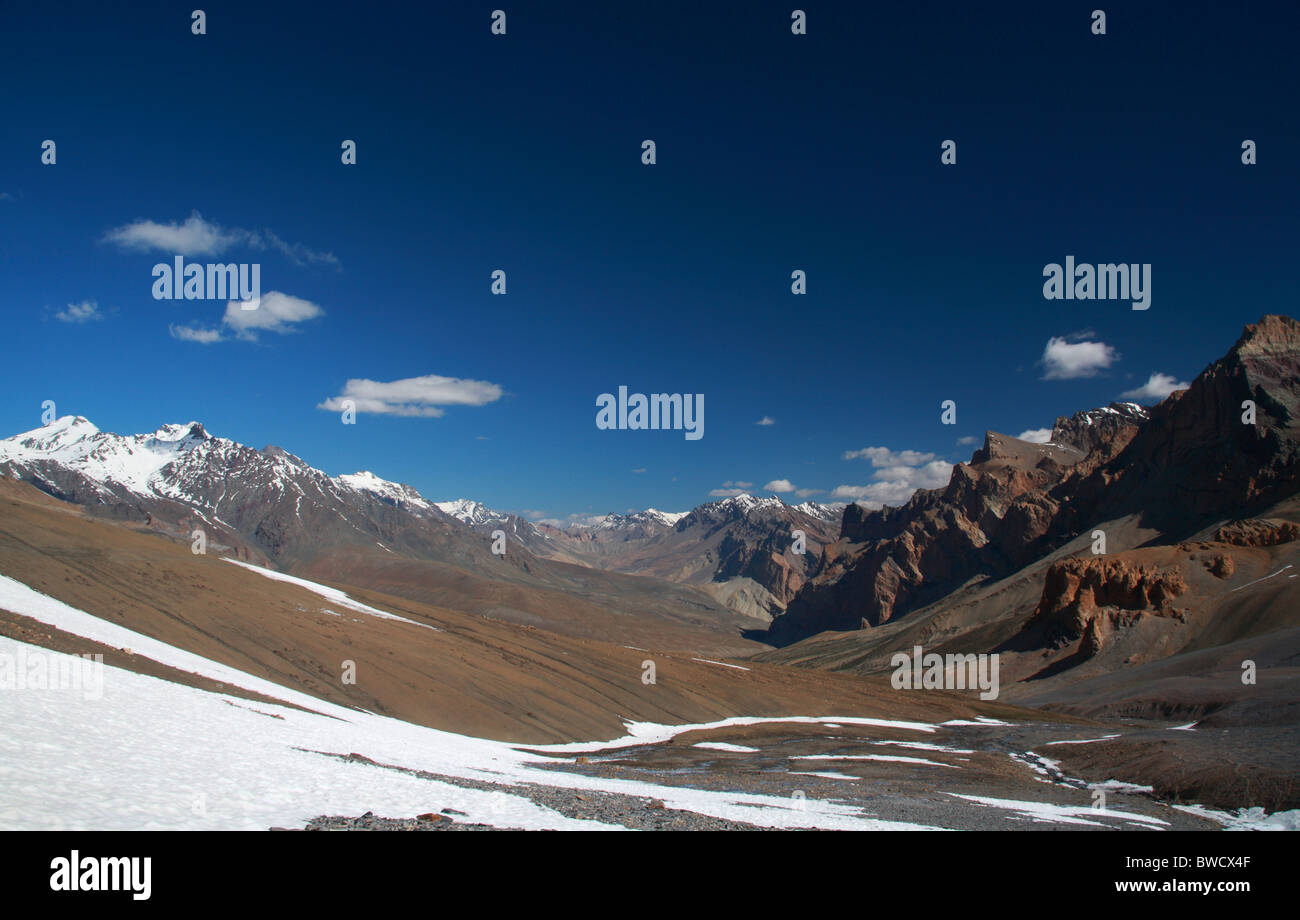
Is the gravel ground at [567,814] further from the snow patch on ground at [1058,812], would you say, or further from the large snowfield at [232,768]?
the snow patch on ground at [1058,812]

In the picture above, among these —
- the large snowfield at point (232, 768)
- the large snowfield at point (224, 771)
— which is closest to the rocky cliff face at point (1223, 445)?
the large snowfield at point (232, 768)

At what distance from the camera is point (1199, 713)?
2256 inches

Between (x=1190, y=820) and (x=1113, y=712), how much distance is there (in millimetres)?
52347

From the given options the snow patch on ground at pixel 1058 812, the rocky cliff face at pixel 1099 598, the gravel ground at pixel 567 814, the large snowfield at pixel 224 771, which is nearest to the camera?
the large snowfield at pixel 224 771

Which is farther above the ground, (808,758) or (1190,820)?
(1190,820)

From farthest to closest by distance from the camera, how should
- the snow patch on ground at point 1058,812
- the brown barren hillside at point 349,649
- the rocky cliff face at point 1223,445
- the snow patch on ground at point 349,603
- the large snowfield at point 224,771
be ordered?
the rocky cliff face at point 1223,445 < the snow patch on ground at point 349,603 < the brown barren hillside at point 349,649 < the snow patch on ground at point 1058,812 < the large snowfield at point 224,771

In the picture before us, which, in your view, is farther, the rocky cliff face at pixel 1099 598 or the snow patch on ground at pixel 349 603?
the rocky cliff face at pixel 1099 598

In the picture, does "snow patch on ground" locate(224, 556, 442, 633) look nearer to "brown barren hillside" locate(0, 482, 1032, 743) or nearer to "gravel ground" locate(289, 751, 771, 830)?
"brown barren hillside" locate(0, 482, 1032, 743)

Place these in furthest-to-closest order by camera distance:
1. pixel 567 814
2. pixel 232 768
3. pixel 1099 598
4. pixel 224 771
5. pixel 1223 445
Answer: pixel 1223 445, pixel 1099 598, pixel 232 768, pixel 567 814, pixel 224 771

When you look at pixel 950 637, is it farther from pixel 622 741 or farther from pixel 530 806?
pixel 530 806

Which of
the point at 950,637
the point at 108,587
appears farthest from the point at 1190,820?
the point at 950,637

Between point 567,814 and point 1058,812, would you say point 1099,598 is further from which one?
point 567,814

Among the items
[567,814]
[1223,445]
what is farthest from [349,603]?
[1223,445]

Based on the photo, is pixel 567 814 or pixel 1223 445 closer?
pixel 567 814
